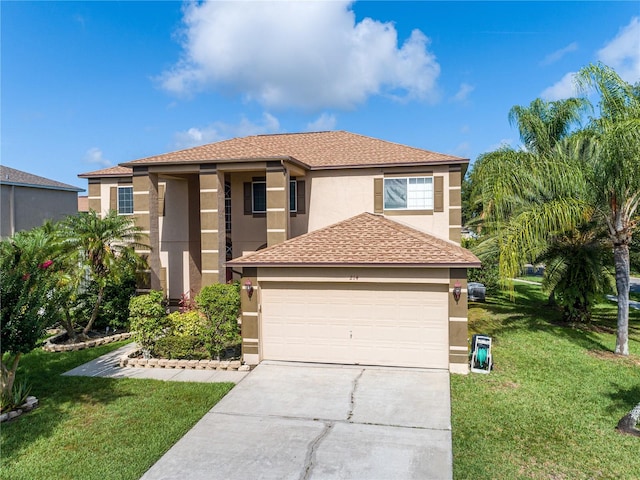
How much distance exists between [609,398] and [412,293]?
481 centimetres

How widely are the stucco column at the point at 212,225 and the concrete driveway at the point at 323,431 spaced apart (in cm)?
561

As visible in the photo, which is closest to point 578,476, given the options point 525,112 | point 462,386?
point 462,386

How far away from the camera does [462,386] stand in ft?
32.5

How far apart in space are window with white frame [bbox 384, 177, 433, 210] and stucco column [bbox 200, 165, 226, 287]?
6372 millimetres

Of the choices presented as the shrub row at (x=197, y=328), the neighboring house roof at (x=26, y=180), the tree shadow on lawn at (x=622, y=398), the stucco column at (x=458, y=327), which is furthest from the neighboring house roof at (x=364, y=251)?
the neighboring house roof at (x=26, y=180)

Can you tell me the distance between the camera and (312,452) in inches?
280

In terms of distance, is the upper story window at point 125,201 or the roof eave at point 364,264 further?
the upper story window at point 125,201

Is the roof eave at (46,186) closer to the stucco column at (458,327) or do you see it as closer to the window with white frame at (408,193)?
the window with white frame at (408,193)

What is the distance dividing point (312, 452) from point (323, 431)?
0.78m

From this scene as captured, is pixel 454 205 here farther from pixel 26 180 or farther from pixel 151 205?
pixel 26 180

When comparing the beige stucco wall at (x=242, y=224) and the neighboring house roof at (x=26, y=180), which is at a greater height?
the neighboring house roof at (x=26, y=180)

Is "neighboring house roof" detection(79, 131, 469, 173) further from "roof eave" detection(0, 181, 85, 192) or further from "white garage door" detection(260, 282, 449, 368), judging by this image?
"roof eave" detection(0, 181, 85, 192)

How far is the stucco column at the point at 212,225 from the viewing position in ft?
50.6

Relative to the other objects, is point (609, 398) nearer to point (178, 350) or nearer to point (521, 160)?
point (521, 160)
